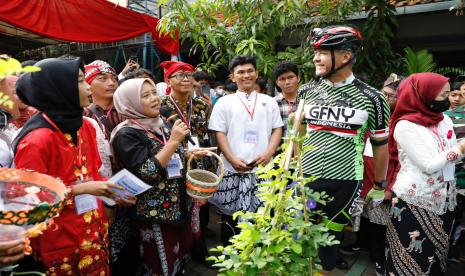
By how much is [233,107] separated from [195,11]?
140 cm

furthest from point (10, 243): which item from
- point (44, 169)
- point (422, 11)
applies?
point (422, 11)

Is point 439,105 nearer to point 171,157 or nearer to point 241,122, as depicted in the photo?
point 241,122

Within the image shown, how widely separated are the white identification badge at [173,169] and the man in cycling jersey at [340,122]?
0.90 metres

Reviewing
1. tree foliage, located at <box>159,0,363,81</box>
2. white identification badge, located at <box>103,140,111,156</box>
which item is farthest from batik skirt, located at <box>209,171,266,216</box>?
tree foliage, located at <box>159,0,363,81</box>

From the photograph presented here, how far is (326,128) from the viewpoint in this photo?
2256 millimetres

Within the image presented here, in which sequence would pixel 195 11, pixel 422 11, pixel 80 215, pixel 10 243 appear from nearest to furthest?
1. pixel 10 243
2. pixel 80 215
3. pixel 195 11
4. pixel 422 11

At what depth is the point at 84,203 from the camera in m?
1.75

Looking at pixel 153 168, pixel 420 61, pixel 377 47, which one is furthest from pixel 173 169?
pixel 377 47

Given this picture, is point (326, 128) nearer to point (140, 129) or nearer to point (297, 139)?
point (297, 139)

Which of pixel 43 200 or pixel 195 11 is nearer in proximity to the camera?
pixel 43 200

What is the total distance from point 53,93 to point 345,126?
5.67ft

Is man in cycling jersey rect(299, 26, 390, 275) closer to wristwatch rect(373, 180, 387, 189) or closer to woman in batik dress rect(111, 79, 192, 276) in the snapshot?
wristwatch rect(373, 180, 387, 189)

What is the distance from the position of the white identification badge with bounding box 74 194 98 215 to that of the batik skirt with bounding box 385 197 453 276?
2019 millimetres

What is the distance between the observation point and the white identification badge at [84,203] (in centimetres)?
174
